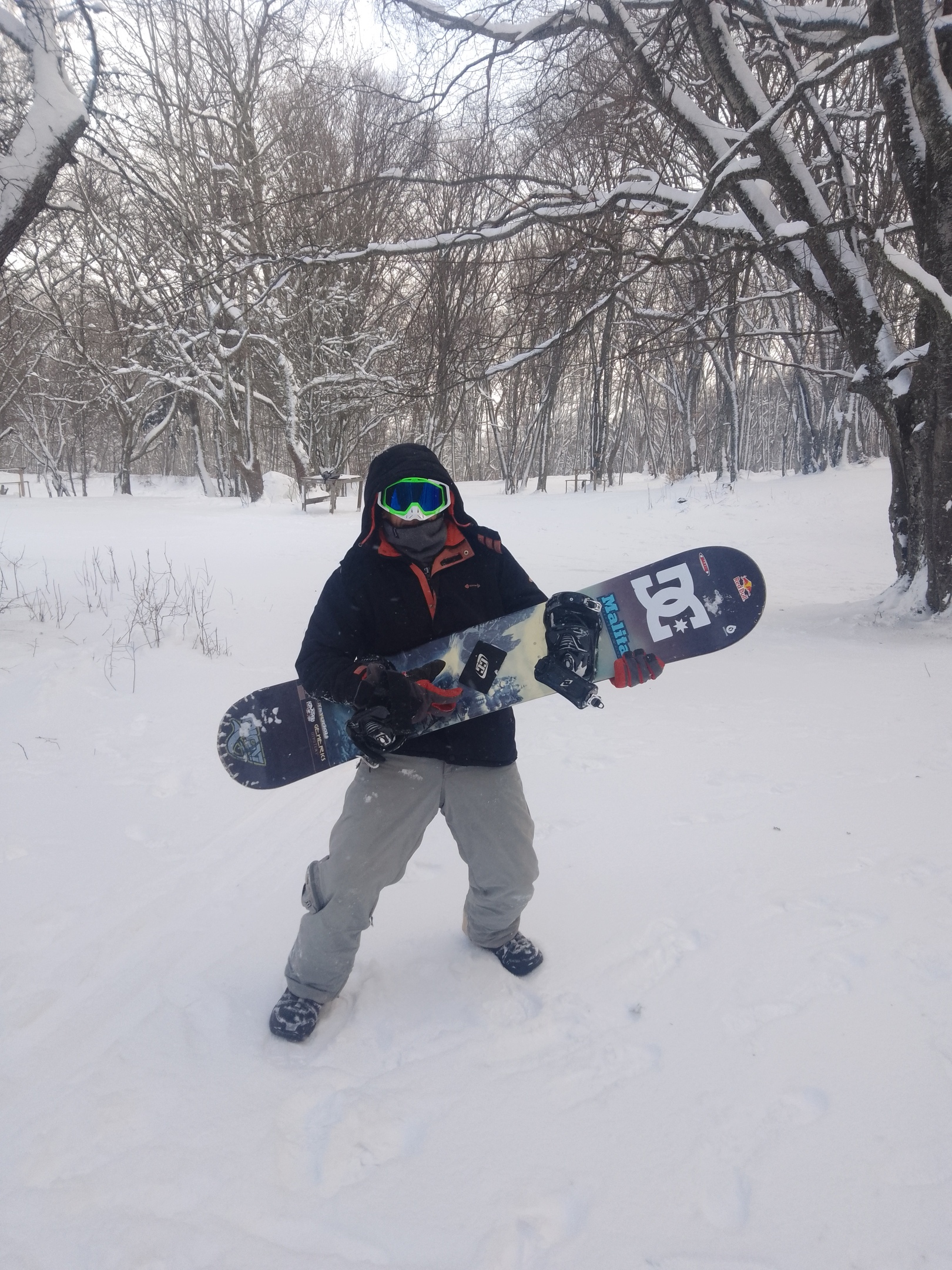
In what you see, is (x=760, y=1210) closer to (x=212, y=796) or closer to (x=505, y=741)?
(x=505, y=741)

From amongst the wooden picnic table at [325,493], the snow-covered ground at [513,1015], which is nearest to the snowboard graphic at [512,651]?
the snow-covered ground at [513,1015]

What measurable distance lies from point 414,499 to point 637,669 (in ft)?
2.78

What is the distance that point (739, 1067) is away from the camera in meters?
1.66

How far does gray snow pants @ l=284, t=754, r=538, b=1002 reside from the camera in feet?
5.93

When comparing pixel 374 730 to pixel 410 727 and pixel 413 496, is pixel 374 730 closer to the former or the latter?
pixel 410 727

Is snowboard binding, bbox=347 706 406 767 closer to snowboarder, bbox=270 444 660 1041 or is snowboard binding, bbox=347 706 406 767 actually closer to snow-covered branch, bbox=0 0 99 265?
snowboarder, bbox=270 444 660 1041

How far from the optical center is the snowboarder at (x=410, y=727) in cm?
181

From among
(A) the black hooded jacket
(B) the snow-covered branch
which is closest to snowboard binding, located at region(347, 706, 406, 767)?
(A) the black hooded jacket

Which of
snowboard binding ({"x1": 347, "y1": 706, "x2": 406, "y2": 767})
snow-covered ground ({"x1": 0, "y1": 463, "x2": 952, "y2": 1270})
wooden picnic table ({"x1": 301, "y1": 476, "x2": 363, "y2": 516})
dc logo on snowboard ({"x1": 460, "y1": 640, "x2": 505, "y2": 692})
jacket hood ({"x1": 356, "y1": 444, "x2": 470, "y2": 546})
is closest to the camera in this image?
snow-covered ground ({"x1": 0, "y1": 463, "x2": 952, "y2": 1270})

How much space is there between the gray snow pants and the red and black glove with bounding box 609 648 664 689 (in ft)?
1.52

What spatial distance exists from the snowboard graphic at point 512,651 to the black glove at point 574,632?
0.55ft

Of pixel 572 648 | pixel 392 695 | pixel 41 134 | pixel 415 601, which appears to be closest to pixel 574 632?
pixel 572 648

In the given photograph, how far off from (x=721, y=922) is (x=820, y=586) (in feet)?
21.0

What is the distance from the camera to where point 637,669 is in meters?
2.17
